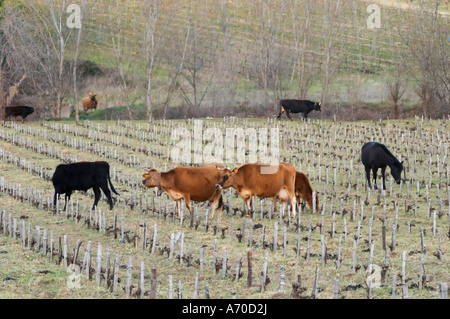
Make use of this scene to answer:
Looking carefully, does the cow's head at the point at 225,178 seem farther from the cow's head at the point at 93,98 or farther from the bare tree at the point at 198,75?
the bare tree at the point at 198,75

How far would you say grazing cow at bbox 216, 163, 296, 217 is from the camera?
17156 mm

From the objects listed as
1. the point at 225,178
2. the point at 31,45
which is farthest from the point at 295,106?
the point at 225,178

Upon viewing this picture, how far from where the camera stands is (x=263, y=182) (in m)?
17.2

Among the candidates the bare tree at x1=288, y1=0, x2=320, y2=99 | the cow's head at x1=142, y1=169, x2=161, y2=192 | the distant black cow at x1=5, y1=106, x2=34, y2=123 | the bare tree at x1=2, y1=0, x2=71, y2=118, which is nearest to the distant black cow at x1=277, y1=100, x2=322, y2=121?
the bare tree at x1=288, y1=0, x2=320, y2=99

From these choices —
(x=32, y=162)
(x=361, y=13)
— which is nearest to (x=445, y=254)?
(x=32, y=162)

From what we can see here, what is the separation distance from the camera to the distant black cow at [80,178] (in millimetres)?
18125

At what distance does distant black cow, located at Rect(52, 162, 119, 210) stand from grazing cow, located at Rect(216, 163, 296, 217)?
12.2ft

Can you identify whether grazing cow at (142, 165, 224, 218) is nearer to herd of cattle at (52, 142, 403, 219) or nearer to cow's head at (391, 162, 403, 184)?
herd of cattle at (52, 142, 403, 219)

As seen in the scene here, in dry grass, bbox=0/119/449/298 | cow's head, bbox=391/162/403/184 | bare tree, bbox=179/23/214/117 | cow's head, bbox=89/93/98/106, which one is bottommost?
dry grass, bbox=0/119/449/298

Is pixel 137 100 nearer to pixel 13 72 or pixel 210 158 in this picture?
pixel 13 72

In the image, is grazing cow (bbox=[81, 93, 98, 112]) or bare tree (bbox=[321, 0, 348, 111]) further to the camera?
grazing cow (bbox=[81, 93, 98, 112])

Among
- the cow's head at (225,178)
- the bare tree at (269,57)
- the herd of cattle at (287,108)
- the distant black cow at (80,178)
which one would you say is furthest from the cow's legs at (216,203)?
the bare tree at (269,57)

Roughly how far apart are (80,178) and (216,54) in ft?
146

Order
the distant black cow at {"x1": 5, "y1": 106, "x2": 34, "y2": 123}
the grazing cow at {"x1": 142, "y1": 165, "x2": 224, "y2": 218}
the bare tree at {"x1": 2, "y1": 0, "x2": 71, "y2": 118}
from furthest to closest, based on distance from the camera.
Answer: the bare tree at {"x1": 2, "y1": 0, "x2": 71, "y2": 118} < the distant black cow at {"x1": 5, "y1": 106, "x2": 34, "y2": 123} < the grazing cow at {"x1": 142, "y1": 165, "x2": 224, "y2": 218}
